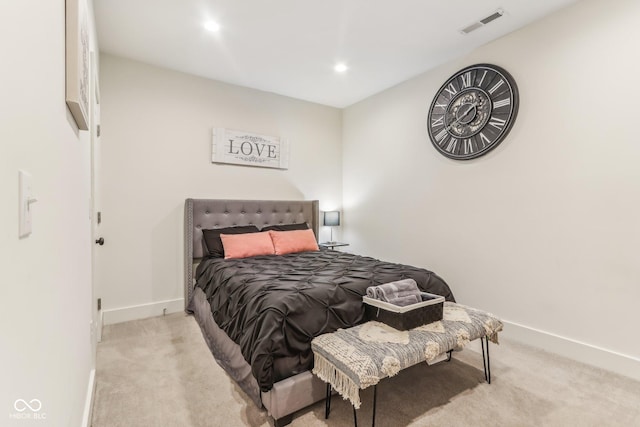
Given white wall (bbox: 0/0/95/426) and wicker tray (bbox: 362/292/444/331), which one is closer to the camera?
white wall (bbox: 0/0/95/426)

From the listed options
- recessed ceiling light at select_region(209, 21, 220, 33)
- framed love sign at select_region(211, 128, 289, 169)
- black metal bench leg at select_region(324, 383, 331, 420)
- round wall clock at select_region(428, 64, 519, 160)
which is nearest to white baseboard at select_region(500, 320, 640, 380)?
round wall clock at select_region(428, 64, 519, 160)

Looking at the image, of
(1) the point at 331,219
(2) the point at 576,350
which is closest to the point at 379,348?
(2) the point at 576,350

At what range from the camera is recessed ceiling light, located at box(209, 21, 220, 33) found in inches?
102

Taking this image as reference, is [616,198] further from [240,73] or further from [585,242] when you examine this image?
[240,73]

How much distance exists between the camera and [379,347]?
5.36 ft

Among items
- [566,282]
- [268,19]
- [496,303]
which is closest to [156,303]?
[268,19]

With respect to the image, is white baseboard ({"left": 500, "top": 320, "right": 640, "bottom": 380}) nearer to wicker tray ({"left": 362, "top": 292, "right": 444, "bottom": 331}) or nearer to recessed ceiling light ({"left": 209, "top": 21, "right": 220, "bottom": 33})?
wicker tray ({"left": 362, "top": 292, "right": 444, "bottom": 331})

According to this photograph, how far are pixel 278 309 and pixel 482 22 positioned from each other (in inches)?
111

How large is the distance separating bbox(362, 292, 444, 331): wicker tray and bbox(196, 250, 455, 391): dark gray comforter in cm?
9

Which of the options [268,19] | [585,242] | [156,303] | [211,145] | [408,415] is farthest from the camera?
[211,145]

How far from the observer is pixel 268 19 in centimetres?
255

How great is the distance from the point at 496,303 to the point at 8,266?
131 inches

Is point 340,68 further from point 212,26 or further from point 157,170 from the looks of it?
point 157,170

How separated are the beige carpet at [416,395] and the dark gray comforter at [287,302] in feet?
1.05
